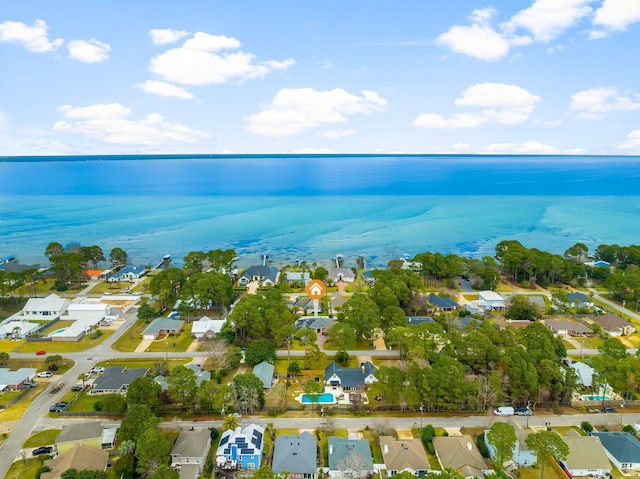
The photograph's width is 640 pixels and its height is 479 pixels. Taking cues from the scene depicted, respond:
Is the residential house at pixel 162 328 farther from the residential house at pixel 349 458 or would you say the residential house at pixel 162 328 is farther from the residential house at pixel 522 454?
the residential house at pixel 522 454

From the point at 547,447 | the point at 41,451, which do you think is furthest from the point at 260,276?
the point at 547,447

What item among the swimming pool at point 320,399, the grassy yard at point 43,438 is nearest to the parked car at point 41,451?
the grassy yard at point 43,438

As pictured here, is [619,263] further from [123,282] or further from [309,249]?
[123,282]

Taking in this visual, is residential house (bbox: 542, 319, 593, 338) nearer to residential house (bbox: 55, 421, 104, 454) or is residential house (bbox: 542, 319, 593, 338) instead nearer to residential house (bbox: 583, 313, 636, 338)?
residential house (bbox: 583, 313, 636, 338)

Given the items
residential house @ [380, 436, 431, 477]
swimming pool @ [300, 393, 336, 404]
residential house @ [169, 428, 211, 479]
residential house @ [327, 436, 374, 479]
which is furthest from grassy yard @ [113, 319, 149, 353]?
residential house @ [380, 436, 431, 477]

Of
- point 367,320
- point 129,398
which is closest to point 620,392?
point 367,320
